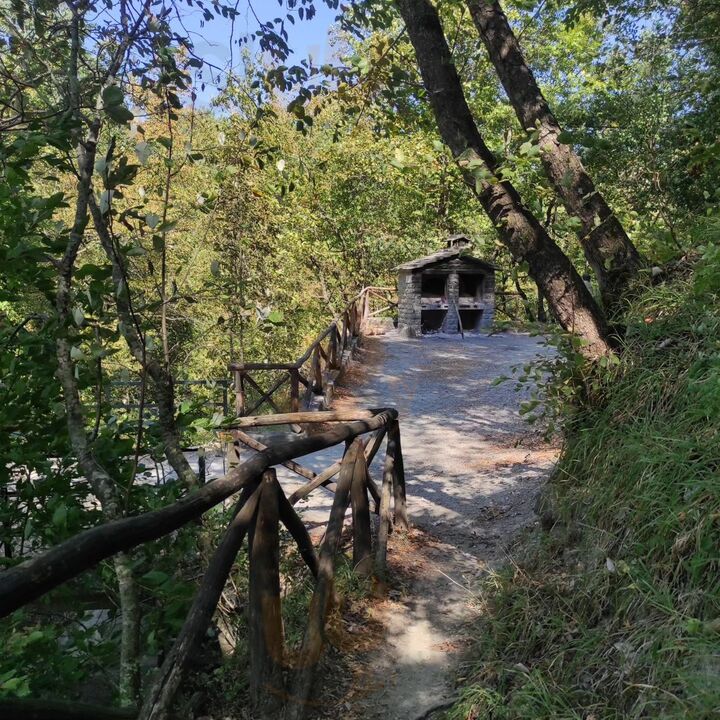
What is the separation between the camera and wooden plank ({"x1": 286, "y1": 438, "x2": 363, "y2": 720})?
266 centimetres

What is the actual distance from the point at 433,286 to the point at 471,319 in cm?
178

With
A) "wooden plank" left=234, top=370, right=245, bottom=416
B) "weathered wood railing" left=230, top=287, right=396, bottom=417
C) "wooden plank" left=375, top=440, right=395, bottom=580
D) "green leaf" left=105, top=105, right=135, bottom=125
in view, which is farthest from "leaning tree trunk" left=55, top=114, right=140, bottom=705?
"wooden plank" left=234, top=370, right=245, bottom=416

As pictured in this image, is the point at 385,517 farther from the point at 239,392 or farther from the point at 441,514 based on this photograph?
the point at 239,392

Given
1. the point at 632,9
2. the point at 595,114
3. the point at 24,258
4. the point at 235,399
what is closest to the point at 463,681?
the point at 24,258

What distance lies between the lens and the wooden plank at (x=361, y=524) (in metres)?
3.93

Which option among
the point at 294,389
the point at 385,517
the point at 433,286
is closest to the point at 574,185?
the point at 385,517

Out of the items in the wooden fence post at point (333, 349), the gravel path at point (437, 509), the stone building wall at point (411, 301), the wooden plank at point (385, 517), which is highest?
the stone building wall at point (411, 301)

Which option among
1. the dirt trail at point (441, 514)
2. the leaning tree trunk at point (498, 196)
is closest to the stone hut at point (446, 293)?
the dirt trail at point (441, 514)

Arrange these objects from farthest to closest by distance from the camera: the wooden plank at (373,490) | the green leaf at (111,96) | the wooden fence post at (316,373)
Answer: the wooden fence post at (316,373)
the wooden plank at (373,490)
the green leaf at (111,96)

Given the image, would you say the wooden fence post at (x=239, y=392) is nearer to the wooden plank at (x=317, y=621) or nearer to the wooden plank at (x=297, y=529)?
the wooden plank at (x=317, y=621)

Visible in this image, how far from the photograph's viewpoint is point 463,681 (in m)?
3.05

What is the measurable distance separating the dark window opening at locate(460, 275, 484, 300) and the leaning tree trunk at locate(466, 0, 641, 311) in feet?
57.0

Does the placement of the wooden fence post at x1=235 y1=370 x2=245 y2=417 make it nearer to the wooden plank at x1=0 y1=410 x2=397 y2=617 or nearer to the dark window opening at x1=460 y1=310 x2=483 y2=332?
the wooden plank at x1=0 y1=410 x2=397 y2=617

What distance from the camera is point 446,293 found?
2105cm
